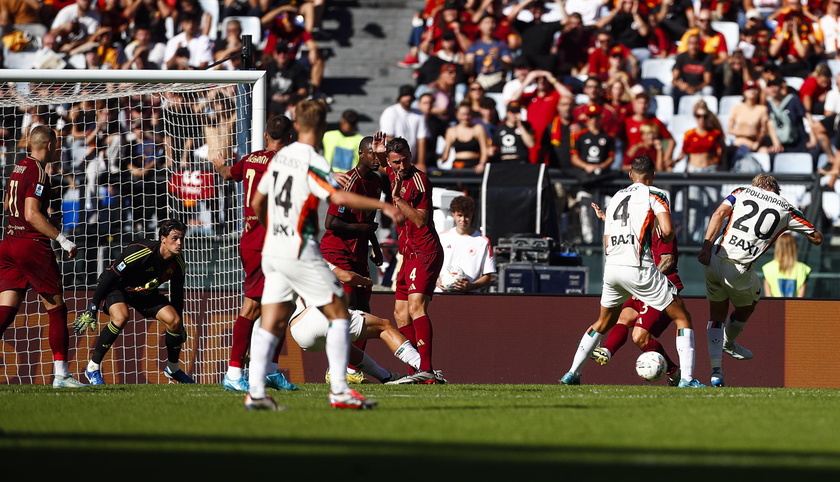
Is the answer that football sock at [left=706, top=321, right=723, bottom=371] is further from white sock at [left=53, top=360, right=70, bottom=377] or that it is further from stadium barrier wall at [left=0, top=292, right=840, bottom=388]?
white sock at [left=53, top=360, right=70, bottom=377]

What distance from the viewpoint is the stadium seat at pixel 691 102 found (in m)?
18.5

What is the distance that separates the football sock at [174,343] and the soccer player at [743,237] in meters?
5.25

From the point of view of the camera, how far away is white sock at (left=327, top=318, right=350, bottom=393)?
7367 millimetres

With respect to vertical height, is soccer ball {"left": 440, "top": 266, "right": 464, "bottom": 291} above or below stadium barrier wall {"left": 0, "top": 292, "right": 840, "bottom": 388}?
above

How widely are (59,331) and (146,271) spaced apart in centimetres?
165

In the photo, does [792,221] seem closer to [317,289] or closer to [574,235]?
[574,235]

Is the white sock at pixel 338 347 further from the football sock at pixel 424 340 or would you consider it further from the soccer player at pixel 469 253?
the soccer player at pixel 469 253

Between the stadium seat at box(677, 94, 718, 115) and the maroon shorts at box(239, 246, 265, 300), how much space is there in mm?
10734

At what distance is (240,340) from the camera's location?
962 centimetres

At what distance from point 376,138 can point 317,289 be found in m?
3.22

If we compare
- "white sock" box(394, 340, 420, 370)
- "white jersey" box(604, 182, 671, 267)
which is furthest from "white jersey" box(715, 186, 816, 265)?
"white sock" box(394, 340, 420, 370)

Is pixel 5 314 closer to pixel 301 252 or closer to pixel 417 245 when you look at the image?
pixel 417 245

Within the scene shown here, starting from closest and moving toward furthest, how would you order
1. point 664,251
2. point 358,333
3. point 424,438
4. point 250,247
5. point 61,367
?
point 424,438 < point 250,247 < point 358,333 < point 61,367 < point 664,251

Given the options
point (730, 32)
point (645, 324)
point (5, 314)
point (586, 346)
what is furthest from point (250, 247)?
point (730, 32)
